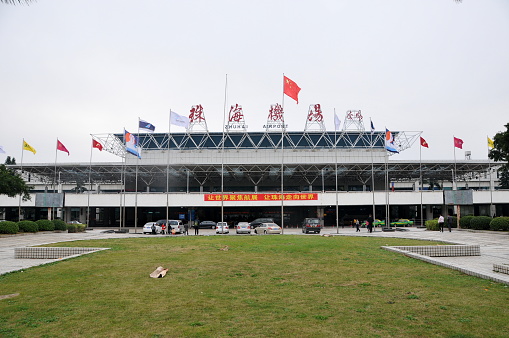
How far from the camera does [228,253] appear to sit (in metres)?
14.9

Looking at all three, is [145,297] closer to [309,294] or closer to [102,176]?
[309,294]

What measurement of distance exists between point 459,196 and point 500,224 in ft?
30.6

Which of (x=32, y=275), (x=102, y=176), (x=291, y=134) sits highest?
(x=291, y=134)

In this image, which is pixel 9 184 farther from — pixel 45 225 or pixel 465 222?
pixel 465 222

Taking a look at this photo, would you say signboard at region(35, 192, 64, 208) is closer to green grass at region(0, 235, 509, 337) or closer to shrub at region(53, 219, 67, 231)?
shrub at region(53, 219, 67, 231)

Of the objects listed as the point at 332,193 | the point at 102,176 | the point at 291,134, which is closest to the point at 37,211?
the point at 102,176

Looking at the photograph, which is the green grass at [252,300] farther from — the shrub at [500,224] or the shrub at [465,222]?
the shrub at [465,222]

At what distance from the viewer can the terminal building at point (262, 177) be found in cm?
5147


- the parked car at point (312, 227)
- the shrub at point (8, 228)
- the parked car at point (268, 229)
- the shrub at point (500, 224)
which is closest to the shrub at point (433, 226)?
the shrub at point (500, 224)

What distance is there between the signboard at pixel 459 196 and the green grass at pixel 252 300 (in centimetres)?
3308

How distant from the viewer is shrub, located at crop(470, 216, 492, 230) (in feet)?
115

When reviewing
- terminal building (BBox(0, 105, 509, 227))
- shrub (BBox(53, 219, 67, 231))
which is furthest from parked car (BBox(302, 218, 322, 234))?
shrub (BBox(53, 219, 67, 231))

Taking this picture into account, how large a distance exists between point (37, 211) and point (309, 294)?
66.7 meters

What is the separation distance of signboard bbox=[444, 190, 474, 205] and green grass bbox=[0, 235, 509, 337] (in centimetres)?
3308
